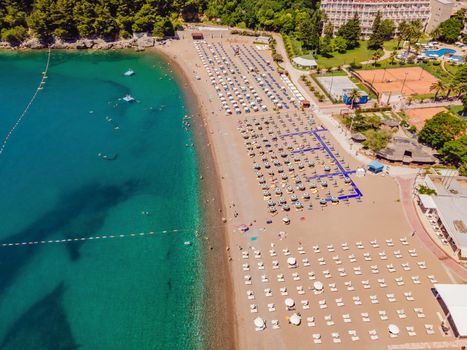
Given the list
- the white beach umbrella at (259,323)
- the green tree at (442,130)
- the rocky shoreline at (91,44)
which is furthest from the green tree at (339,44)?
the white beach umbrella at (259,323)

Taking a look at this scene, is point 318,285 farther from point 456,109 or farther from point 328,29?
point 328,29

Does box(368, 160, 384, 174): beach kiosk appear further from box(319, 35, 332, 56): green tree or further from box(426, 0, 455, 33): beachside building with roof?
box(426, 0, 455, 33): beachside building with roof

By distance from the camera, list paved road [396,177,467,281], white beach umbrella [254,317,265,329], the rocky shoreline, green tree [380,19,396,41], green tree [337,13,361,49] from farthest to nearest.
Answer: the rocky shoreline → green tree [337,13,361,49] → green tree [380,19,396,41] → paved road [396,177,467,281] → white beach umbrella [254,317,265,329]

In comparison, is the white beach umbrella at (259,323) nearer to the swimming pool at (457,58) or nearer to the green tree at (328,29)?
the swimming pool at (457,58)

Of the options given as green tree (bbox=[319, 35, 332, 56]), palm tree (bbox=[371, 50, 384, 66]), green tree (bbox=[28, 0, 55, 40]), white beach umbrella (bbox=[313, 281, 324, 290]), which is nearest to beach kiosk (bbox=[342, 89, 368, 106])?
palm tree (bbox=[371, 50, 384, 66])

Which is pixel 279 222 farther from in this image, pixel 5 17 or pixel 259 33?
pixel 5 17

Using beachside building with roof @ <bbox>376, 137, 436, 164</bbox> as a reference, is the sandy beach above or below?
below

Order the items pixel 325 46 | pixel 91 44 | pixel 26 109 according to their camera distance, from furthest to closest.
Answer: pixel 91 44
pixel 325 46
pixel 26 109

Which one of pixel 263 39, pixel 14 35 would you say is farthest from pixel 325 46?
pixel 14 35
